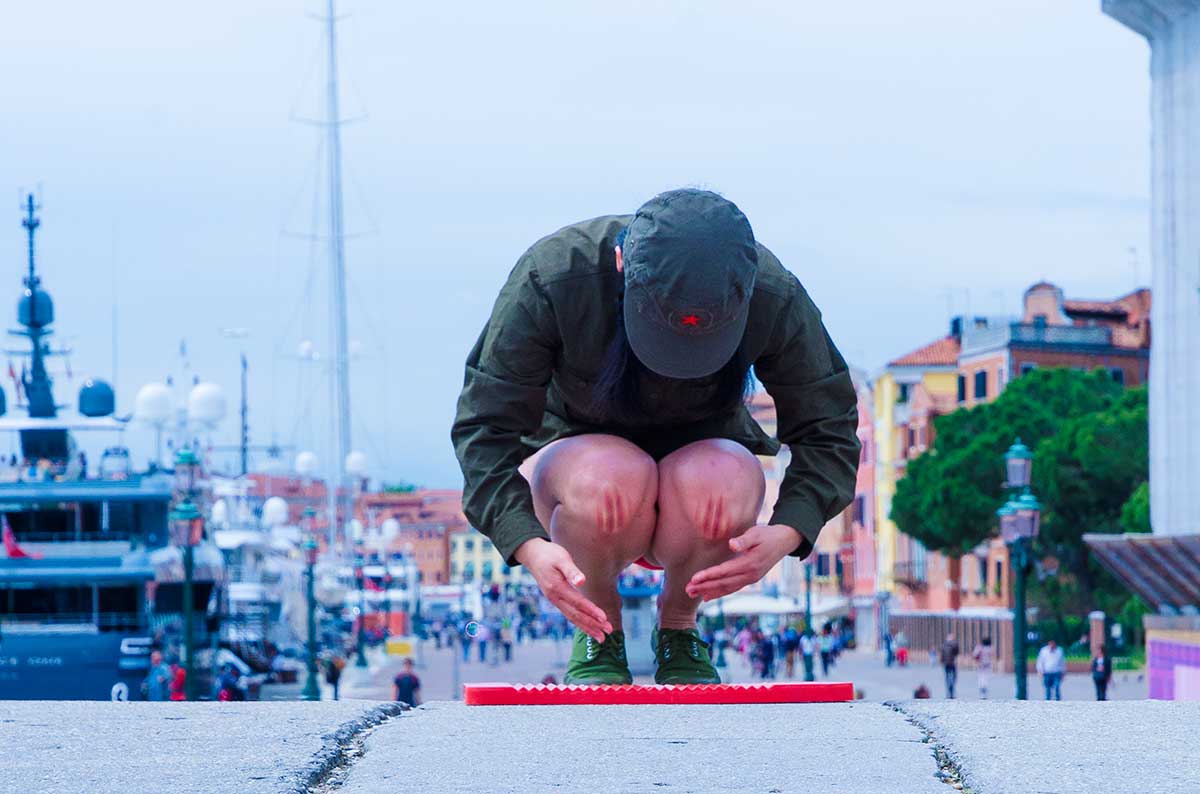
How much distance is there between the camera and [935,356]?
8456cm

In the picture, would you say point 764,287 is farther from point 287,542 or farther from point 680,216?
point 287,542

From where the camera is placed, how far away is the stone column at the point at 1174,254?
126 ft

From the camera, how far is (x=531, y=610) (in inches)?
5738

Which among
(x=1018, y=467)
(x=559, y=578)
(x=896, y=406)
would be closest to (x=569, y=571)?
(x=559, y=578)

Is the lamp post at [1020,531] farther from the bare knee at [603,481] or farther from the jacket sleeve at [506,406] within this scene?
the jacket sleeve at [506,406]

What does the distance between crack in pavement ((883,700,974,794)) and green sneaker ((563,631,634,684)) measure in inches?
42.9

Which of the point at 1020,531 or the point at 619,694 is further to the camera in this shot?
the point at 1020,531

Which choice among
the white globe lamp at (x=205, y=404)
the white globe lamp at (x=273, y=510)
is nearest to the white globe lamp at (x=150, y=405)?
the white globe lamp at (x=205, y=404)

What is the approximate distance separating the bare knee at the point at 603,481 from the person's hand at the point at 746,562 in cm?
28

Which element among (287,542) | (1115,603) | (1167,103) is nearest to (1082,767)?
(1167,103)

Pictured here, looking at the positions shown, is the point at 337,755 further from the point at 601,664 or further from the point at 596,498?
the point at 601,664

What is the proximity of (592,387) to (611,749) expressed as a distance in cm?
150

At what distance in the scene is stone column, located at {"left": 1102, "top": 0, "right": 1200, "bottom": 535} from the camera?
126ft

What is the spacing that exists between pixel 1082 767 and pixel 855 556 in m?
90.1
